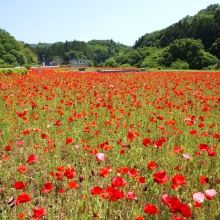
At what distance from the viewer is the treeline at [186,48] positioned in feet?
185

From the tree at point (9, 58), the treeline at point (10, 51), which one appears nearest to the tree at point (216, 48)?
the treeline at point (10, 51)

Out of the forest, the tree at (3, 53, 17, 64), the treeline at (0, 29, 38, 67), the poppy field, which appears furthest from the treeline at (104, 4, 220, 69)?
the poppy field

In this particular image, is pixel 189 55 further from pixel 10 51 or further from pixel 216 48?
pixel 10 51

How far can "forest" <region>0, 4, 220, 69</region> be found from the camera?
57594 millimetres

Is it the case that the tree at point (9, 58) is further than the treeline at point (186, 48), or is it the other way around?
the tree at point (9, 58)

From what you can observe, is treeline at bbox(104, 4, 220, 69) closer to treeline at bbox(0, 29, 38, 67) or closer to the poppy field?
treeline at bbox(0, 29, 38, 67)

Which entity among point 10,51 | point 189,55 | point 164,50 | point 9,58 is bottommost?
point 9,58

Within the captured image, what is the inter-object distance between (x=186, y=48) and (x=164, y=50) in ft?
33.3

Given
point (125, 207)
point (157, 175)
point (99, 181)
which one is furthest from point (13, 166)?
point (157, 175)

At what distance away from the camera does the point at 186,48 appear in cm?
5872

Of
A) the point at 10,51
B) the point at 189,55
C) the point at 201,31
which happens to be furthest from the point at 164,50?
the point at 10,51

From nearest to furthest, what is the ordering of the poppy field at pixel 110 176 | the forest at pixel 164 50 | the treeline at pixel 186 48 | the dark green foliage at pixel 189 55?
1. the poppy field at pixel 110 176
2. the dark green foliage at pixel 189 55
3. the treeline at pixel 186 48
4. the forest at pixel 164 50

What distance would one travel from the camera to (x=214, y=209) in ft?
8.80

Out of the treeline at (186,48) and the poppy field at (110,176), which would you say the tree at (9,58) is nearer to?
the treeline at (186,48)
